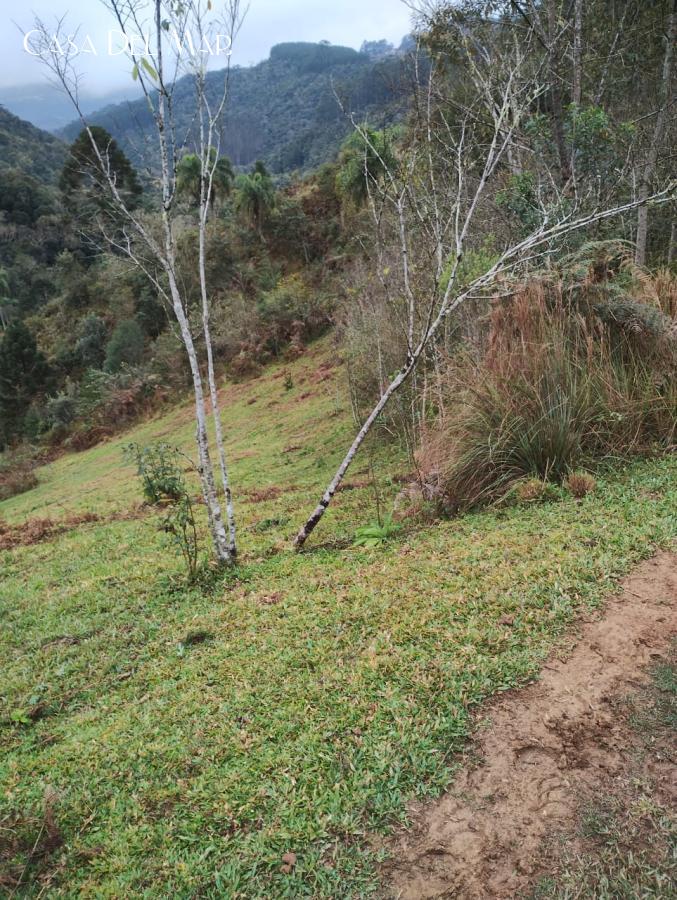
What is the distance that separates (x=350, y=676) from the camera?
2.44 meters

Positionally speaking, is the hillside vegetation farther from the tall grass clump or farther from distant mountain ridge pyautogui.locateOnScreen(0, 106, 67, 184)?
distant mountain ridge pyautogui.locateOnScreen(0, 106, 67, 184)

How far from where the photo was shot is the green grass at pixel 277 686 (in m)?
1.81

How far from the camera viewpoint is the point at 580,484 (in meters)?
3.78

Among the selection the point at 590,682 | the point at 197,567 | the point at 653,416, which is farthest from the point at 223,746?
the point at 653,416

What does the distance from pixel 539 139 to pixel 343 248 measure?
19604 mm

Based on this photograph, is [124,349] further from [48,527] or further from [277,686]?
[277,686]

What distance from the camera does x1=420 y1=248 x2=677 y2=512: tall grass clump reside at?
4.04 meters

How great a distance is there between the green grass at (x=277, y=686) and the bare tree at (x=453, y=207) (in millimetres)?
1062

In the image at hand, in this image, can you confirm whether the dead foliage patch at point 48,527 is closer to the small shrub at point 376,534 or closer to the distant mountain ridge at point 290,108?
the small shrub at point 376,534

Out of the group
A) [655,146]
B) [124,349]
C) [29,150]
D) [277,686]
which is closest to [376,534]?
[277,686]

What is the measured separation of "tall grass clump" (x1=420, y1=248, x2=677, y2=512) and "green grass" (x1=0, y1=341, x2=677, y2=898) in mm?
360

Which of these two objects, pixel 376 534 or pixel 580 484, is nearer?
pixel 580 484

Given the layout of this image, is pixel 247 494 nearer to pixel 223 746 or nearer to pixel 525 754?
pixel 223 746

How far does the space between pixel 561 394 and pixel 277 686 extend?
9.78 feet
